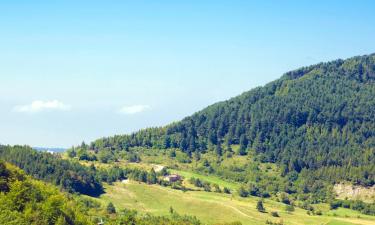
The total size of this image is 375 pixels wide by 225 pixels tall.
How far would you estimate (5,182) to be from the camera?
155 m

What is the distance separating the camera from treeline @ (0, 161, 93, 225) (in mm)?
139500

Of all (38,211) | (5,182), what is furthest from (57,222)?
(5,182)

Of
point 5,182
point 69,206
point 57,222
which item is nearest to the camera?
point 57,222

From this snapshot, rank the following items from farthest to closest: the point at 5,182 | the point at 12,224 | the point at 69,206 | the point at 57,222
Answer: the point at 69,206, the point at 5,182, the point at 57,222, the point at 12,224

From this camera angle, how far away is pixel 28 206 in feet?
481

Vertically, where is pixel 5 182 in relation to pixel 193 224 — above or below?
above

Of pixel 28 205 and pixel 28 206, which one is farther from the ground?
pixel 28 205

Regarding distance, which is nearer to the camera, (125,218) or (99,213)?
(125,218)

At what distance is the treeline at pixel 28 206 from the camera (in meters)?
140

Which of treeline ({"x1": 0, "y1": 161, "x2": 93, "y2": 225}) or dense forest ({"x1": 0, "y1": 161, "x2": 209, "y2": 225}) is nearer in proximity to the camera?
treeline ({"x1": 0, "y1": 161, "x2": 93, "y2": 225})

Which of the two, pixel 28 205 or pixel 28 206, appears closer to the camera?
pixel 28 206

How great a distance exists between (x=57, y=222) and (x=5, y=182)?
856 inches

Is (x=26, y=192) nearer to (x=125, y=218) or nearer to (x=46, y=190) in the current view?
(x=46, y=190)

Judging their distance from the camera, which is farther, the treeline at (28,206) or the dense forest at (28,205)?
the dense forest at (28,205)
